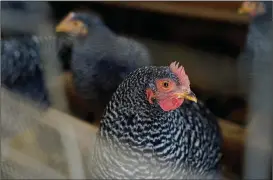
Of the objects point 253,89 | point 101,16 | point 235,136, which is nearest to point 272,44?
point 253,89

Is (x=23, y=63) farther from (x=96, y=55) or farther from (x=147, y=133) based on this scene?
(x=147, y=133)

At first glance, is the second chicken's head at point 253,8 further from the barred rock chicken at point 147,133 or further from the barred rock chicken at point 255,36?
the barred rock chicken at point 147,133

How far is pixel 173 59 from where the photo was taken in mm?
758

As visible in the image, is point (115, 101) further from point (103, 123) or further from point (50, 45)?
point (50, 45)

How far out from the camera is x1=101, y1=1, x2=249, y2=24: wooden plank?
3.26 feet

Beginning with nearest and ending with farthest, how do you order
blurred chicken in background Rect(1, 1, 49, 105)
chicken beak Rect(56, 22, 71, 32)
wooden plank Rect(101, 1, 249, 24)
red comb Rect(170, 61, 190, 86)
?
red comb Rect(170, 61, 190, 86)
blurred chicken in background Rect(1, 1, 49, 105)
chicken beak Rect(56, 22, 71, 32)
wooden plank Rect(101, 1, 249, 24)

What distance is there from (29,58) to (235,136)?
448mm

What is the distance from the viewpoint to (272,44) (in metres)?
0.81

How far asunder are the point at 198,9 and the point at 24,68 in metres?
0.52

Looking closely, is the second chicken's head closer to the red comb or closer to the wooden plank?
the wooden plank

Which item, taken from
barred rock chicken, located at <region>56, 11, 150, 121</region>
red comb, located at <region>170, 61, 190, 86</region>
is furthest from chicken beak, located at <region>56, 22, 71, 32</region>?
red comb, located at <region>170, 61, 190, 86</region>

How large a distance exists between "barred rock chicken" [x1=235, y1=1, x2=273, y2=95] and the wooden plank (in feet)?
0.20

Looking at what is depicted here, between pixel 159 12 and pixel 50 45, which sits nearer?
pixel 50 45

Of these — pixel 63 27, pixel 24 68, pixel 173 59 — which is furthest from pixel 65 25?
pixel 173 59
